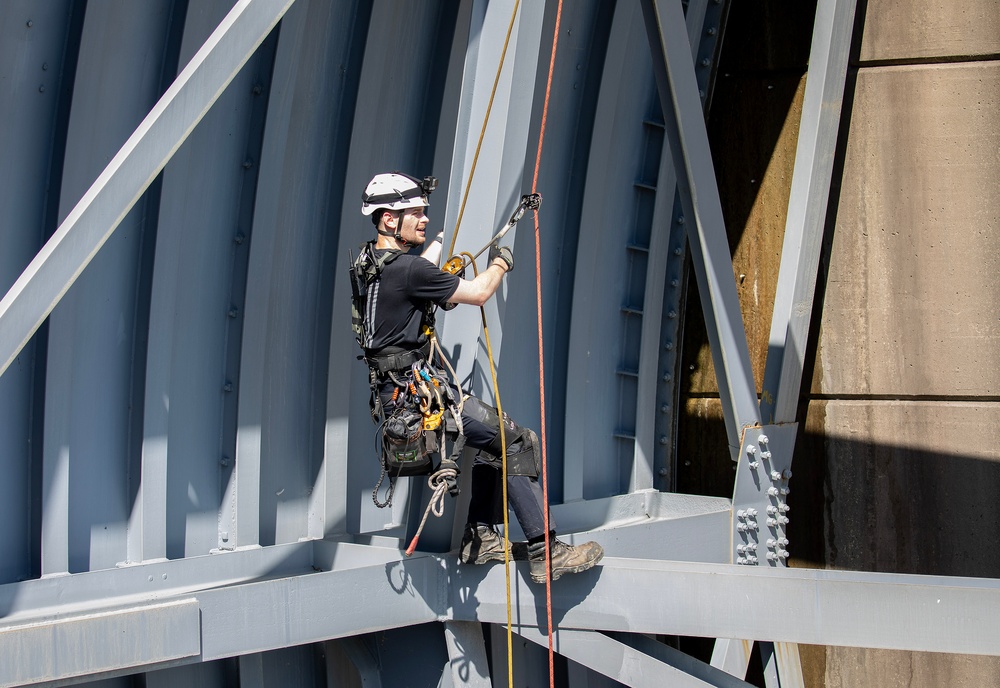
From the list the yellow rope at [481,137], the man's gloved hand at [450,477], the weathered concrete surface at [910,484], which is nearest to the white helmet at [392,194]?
the yellow rope at [481,137]

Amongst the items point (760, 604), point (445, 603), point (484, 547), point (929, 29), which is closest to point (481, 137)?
point (484, 547)

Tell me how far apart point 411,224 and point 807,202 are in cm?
253

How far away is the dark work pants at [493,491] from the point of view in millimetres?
4043

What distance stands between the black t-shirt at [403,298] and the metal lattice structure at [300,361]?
297 millimetres

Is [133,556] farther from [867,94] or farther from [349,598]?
[867,94]

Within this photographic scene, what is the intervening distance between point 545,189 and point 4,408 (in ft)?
10.3

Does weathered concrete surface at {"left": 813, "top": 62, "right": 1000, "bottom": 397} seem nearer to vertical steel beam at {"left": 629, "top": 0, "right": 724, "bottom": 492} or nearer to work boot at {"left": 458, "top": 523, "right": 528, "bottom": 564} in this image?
vertical steel beam at {"left": 629, "top": 0, "right": 724, "bottom": 492}

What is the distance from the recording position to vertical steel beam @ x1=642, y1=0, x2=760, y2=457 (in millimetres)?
4730

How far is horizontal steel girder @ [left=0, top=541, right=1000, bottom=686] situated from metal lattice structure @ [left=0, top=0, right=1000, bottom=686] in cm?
1

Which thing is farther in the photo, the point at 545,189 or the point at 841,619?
the point at 545,189

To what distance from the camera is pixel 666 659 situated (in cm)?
493

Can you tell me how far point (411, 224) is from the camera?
4.06m

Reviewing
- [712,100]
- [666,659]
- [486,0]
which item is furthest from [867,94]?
[666,659]

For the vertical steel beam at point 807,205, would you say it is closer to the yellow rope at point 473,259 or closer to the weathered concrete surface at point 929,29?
the weathered concrete surface at point 929,29
